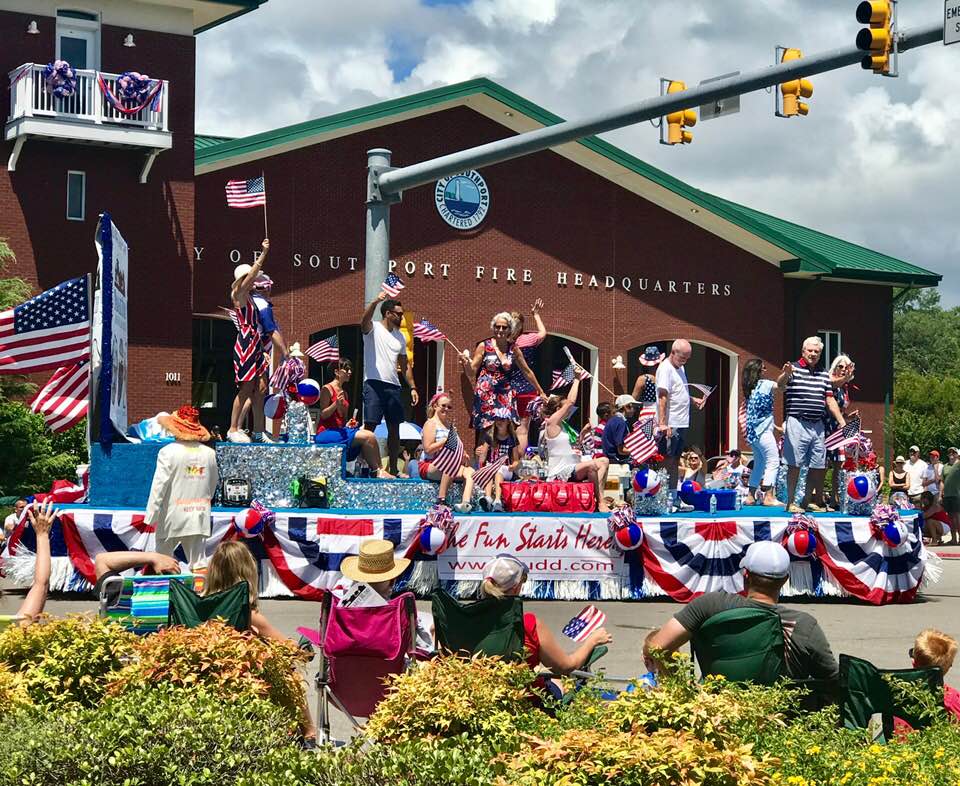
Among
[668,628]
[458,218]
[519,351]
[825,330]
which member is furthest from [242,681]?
[825,330]

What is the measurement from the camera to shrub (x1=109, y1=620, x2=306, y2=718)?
6.43m

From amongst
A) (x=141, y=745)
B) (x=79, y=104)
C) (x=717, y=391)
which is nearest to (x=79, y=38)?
(x=79, y=104)

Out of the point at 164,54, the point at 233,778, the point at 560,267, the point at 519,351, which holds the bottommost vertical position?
the point at 233,778

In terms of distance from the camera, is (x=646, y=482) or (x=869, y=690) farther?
(x=646, y=482)

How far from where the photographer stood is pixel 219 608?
24.9 ft

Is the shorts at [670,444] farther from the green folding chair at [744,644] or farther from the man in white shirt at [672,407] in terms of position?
the green folding chair at [744,644]

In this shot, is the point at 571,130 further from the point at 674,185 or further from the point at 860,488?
the point at 674,185

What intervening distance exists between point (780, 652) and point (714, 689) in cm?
88

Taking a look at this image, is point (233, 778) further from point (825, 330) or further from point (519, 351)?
point (825, 330)

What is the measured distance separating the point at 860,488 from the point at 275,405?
6150 millimetres

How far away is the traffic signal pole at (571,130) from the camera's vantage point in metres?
13.3

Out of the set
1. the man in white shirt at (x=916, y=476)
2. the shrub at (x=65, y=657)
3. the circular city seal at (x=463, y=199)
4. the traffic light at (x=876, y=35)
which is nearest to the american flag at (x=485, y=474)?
the traffic light at (x=876, y=35)

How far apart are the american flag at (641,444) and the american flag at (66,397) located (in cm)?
552

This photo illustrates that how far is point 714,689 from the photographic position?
6039 millimetres
